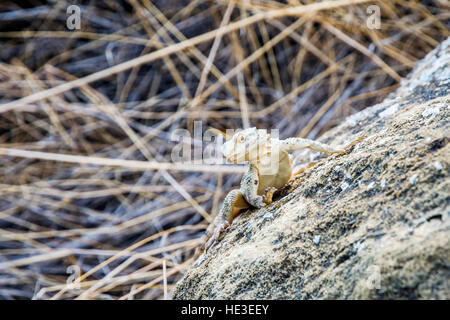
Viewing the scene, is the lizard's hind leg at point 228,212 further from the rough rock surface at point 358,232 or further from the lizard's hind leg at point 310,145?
the lizard's hind leg at point 310,145

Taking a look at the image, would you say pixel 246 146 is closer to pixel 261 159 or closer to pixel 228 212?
pixel 261 159

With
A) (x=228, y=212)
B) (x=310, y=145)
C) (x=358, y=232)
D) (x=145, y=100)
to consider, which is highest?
(x=145, y=100)

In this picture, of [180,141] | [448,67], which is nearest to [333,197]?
[448,67]

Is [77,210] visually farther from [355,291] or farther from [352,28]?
[355,291]

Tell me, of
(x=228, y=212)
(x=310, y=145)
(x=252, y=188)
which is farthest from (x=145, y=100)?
(x=310, y=145)

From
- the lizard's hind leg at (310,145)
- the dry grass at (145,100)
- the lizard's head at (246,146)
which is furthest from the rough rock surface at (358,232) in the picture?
the dry grass at (145,100)

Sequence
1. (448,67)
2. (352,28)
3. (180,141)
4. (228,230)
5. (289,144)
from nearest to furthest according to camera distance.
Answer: (289,144)
(228,230)
(448,67)
(352,28)
(180,141)

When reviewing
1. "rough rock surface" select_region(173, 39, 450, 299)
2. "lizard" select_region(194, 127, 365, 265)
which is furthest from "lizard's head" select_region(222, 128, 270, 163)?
"rough rock surface" select_region(173, 39, 450, 299)
